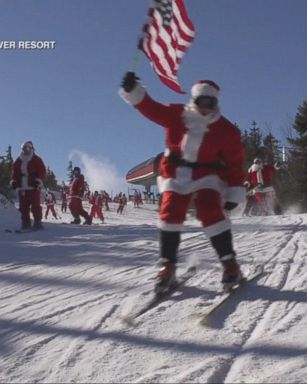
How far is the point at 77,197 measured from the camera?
51.2 ft

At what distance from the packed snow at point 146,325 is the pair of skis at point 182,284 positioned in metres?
0.05

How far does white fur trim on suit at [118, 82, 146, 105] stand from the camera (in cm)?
480

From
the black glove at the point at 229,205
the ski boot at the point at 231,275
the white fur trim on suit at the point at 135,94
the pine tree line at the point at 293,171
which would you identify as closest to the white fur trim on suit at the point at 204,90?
the white fur trim on suit at the point at 135,94

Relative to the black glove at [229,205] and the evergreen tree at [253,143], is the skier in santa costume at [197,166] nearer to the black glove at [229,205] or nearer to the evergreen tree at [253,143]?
the black glove at [229,205]

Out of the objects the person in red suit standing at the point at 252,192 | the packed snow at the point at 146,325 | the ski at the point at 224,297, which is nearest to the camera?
the packed snow at the point at 146,325

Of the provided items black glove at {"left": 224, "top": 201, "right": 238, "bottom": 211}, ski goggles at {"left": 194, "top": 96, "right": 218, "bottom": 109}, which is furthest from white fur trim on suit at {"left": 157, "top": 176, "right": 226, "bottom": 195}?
ski goggles at {"left": 194, "top": 96, "right": 218, "bottom": 109}

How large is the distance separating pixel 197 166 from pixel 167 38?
2.67m

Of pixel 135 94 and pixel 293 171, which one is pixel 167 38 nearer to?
pixel 135 94

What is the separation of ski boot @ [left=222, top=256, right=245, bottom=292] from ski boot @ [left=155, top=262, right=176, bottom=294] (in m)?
0.41

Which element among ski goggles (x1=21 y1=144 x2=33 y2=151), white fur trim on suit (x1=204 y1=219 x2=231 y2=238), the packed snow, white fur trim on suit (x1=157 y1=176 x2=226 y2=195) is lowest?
the packed snow

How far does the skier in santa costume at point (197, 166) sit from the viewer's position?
4.60 m

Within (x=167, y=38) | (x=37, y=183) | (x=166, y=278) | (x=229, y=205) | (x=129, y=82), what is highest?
(x=167, y=38)

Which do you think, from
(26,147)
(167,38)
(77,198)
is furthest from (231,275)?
A: (77,198)

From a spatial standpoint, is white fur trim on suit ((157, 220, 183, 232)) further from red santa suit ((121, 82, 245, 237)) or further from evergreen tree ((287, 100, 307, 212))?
evergreen tree ((287, 100, 307, 212))
